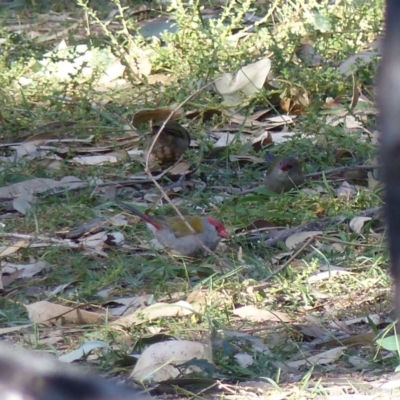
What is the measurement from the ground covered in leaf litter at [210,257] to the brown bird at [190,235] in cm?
6

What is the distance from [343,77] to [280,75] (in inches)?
14.7

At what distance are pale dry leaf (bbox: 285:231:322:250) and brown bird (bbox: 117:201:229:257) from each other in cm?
25

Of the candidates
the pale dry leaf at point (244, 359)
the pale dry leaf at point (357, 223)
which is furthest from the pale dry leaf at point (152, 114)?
the pale dry leaf at point (244, 359)

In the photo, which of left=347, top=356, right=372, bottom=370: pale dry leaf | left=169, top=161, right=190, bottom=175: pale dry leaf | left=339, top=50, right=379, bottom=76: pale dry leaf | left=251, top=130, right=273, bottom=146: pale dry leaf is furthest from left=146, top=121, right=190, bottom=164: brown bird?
left=347, top=356, right=372, bottom=370: pale dry leaf

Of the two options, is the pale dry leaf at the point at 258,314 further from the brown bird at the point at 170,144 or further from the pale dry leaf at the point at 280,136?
the pale dry leaf at the point at 280,136

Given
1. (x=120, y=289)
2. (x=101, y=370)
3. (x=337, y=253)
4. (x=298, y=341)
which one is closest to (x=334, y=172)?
(x=337, y=253)

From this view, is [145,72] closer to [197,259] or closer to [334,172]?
[334,172]

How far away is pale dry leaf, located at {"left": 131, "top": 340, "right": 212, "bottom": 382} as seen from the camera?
2.15 m

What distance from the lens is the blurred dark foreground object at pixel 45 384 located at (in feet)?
1.30

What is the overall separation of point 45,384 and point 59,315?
7.73 feet

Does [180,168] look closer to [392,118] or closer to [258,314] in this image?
[258,314]

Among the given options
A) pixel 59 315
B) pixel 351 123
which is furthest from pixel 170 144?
pixel 59 315

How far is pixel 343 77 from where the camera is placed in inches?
198

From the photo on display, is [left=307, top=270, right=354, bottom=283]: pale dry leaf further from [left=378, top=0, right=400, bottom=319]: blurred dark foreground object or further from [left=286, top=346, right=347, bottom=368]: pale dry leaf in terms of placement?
[left=378, top=0, right=400, bottom=319]: blurred dark foreground object
